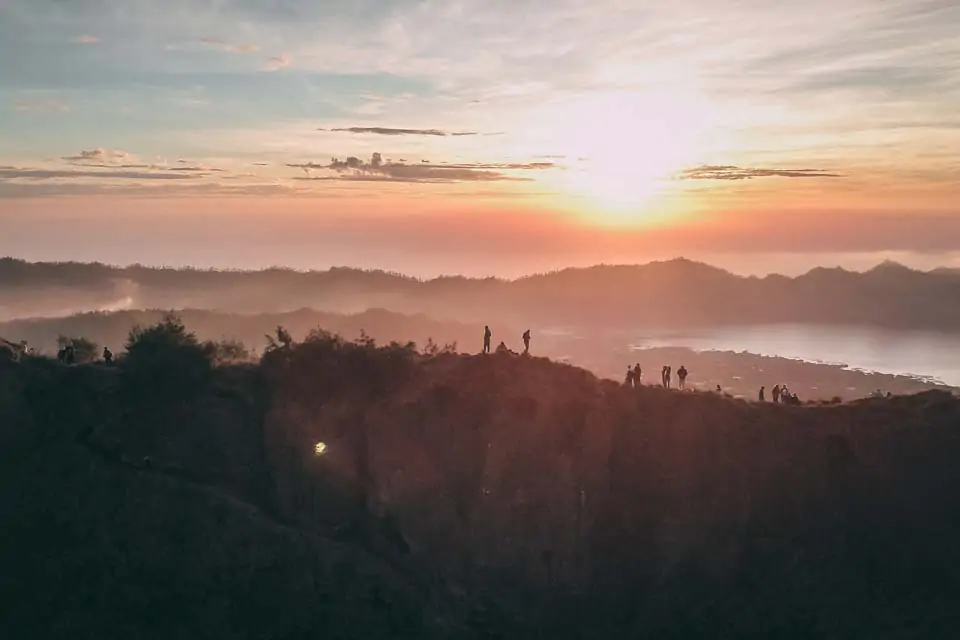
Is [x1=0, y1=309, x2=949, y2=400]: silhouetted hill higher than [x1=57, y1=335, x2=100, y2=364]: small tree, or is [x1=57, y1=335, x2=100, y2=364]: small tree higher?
[x1=57, y1=335, x2=100, y2=364]: small tree

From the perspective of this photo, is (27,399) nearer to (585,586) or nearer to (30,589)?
(30,589)

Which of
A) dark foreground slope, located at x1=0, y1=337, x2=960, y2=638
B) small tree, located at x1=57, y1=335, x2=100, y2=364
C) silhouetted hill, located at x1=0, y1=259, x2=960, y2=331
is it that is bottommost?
dark foreground slope, located at x1=0, y1=337, x2=960, y2=638

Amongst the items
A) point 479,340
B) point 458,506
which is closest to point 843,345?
point 479,340

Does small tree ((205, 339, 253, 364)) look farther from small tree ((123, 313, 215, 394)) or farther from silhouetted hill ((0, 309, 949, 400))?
silhouetted hill ((0, 309, 949, 400))

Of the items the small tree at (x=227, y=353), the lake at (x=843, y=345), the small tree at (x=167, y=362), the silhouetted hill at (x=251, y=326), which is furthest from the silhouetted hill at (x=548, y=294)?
the small tree at (x=167, y=362)

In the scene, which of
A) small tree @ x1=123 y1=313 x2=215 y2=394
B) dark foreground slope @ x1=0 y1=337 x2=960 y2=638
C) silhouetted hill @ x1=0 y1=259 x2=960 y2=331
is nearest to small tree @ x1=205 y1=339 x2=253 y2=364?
small tree @ x1=123 y1=313 x2=215 y2=394

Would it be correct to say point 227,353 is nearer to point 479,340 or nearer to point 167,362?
point 167,362

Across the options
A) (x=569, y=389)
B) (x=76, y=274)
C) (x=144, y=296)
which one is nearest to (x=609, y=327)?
(x=144, y=296)
